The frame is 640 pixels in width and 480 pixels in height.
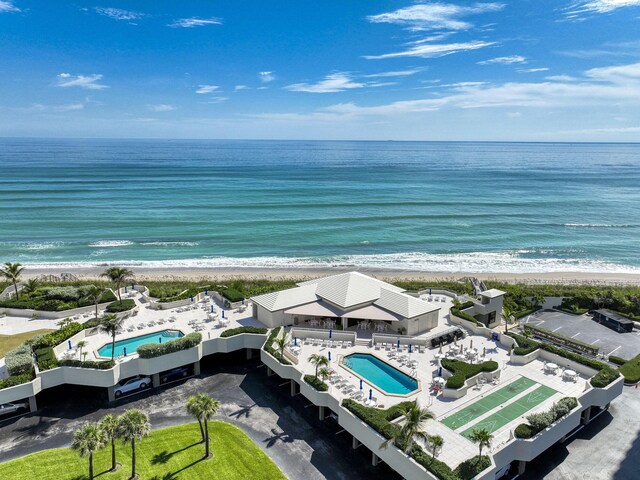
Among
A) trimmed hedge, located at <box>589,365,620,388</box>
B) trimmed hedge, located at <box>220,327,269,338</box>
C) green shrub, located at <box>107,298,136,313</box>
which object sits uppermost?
green shrub, located at <box>107,298,136,313</box>

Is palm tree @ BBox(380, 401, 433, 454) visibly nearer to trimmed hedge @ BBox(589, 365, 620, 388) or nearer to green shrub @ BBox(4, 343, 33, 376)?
trimmed hedge @ BBox(589, 365, 620, 388)

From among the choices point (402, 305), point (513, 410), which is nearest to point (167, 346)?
point (402, 305)

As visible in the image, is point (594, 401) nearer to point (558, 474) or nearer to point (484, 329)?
point (558, 474)

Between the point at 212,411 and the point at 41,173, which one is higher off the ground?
the point at 41,173

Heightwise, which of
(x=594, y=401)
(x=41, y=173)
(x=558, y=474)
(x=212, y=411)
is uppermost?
(x=41, y=173)

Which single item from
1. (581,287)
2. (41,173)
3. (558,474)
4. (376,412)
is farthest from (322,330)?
(41,173)

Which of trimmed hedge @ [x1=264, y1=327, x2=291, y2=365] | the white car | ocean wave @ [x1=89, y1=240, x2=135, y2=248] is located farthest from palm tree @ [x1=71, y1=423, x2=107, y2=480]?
ocean wave @ [x1=89, y1=240, x2=135, y2=248]

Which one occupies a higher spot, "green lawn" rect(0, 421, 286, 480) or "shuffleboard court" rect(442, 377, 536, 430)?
"shuffleboard court" rect(442, 377, 536, 430)
